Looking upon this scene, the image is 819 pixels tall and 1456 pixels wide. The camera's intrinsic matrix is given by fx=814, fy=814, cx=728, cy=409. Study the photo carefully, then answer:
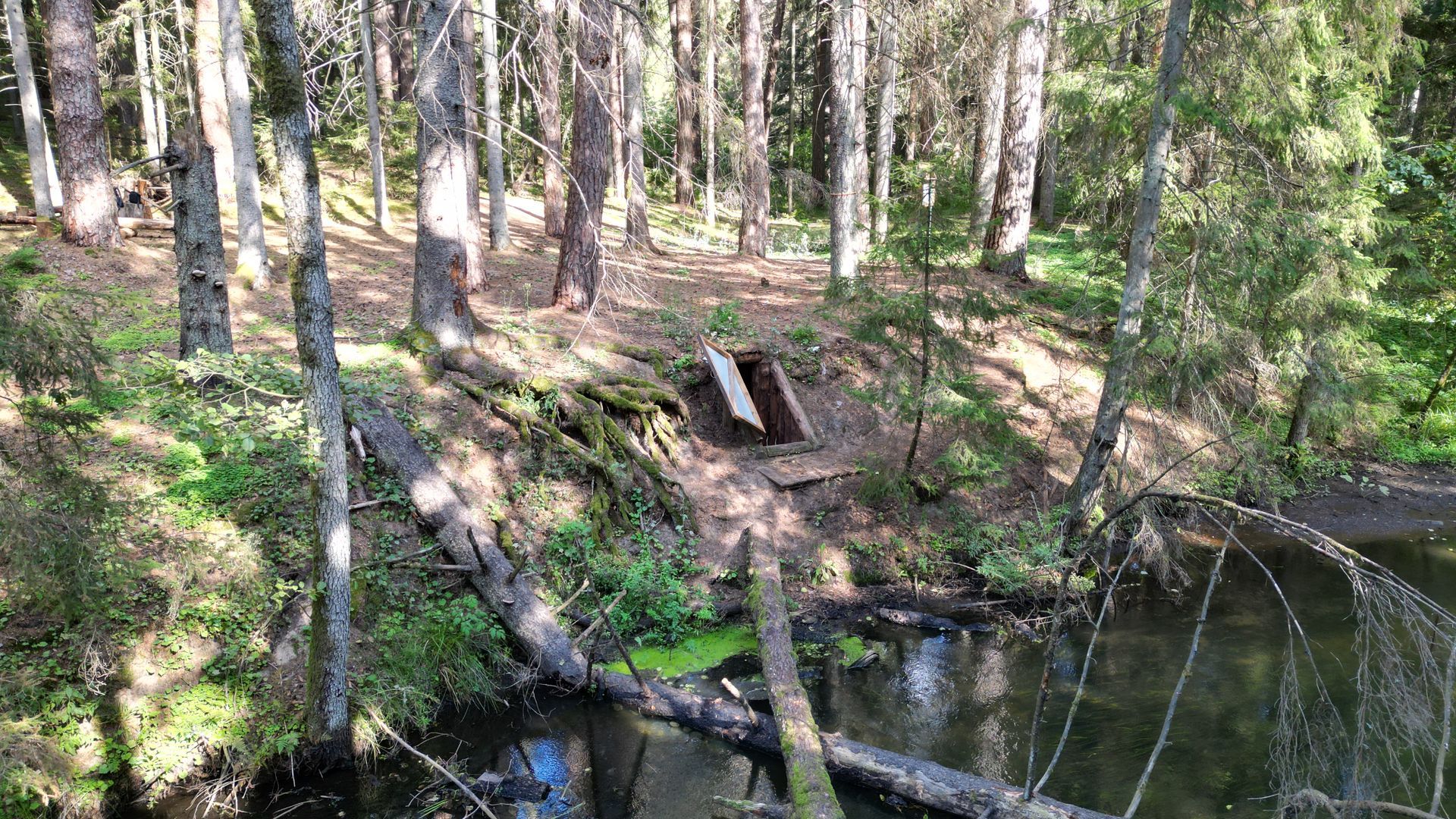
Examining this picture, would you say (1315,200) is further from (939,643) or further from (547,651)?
(547,651)

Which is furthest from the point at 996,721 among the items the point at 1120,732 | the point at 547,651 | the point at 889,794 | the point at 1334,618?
the point at 1334,618

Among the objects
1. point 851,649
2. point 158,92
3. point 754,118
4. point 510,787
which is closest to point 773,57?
point 754,118

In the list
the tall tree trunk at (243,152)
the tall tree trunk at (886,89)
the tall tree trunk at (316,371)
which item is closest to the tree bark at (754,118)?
the tall tree trunk at (886,89)

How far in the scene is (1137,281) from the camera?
34.6 feet

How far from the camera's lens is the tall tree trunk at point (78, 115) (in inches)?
520

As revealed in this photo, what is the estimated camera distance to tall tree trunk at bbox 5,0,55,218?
1452 cm

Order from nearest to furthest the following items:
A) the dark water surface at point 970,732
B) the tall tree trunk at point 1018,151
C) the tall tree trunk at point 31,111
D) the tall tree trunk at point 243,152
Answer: the dark water surface at point 970,732 < the tall tree trunk at point 243,152 < the tall tree trunk at point 31,111 < the tall tree trunk at point 1018,151

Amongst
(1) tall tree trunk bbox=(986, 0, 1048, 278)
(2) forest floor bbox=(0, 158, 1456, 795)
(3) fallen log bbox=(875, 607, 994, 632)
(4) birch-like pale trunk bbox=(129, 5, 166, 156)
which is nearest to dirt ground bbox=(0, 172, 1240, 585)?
(2) forest floor bbox=(0, 158, 1456, 795)

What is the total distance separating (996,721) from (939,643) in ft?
5.36

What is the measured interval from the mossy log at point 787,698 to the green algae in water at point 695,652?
0.47 metres

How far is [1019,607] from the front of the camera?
417 inches

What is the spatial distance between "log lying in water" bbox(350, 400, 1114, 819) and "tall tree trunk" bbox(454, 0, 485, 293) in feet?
9.52

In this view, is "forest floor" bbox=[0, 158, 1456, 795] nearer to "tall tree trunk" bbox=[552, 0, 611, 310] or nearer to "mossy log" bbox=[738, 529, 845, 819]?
"tall tree trunk" bbox=[552, 0, 611, 310]

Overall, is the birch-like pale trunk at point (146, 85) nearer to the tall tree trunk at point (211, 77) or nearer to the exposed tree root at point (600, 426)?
the tall tree trunk at point (211, 77)
